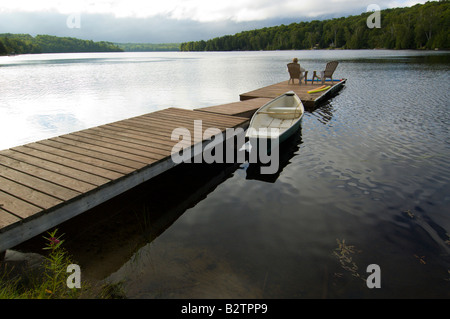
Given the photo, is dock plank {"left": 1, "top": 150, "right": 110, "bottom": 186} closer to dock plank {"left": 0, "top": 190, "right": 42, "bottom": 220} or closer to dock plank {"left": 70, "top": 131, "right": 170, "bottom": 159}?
dock plank {"left": 0, "top": 190, "right": 42, "bottom": 220}

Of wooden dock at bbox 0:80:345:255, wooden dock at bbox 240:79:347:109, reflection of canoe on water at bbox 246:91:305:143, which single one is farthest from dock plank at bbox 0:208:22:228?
wooden dock at bbox 240:79:347:109

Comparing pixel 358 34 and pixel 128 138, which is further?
pixel 358 34

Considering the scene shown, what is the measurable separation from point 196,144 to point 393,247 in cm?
450

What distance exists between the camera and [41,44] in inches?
5167

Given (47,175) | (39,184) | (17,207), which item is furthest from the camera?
(47,175)

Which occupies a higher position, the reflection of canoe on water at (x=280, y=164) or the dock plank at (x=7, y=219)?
the dock plank at (x=7, y=219)

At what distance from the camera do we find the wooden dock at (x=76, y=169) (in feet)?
12.6

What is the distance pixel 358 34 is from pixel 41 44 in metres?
141

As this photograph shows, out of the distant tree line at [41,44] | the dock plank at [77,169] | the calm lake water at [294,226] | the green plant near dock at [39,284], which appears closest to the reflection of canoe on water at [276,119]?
the calm lake water at [294,226]

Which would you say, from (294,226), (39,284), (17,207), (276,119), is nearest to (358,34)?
(276,119)

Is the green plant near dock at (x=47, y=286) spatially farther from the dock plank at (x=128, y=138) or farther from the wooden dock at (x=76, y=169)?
the dock plank at (x=128, y=138)

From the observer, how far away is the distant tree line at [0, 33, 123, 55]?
10962 centimetres

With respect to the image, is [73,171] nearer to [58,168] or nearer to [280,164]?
[58,168]

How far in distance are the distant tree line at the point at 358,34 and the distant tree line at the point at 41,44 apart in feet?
233
